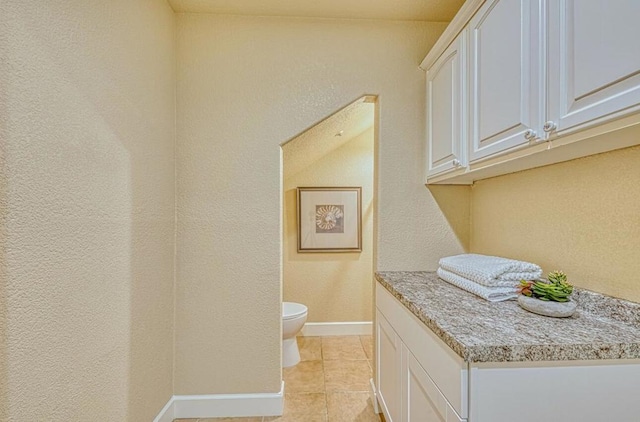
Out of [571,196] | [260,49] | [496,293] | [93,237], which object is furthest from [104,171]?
[571,196]

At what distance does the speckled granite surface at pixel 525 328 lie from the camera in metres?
0.83

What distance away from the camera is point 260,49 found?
75.5 inches

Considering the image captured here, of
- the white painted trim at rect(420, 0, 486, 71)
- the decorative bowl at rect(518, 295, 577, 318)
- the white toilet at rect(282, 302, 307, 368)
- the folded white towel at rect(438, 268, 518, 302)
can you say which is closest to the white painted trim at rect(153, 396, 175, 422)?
the white toilet at rect(282, 302, 307, 368)

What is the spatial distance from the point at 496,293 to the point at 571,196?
0.48m

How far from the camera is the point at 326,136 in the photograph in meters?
2.46

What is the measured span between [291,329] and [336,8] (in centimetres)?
212

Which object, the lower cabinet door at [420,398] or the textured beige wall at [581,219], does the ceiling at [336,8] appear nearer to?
the textured beige wall at [581,219]

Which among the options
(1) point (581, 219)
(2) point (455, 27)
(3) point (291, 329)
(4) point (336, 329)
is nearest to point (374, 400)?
(3) point (291, 329)

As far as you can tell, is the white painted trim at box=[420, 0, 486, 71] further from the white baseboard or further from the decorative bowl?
the white baseboard

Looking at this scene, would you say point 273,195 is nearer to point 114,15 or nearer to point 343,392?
point 114,15

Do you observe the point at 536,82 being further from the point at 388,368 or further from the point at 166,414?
the point at 166,414

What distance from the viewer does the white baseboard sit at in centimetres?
188

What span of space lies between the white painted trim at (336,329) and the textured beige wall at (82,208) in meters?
1.63

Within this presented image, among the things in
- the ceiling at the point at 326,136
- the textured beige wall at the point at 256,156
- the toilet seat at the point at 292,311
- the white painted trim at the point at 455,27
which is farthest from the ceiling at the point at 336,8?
the toilet seat at the point at 292,311
